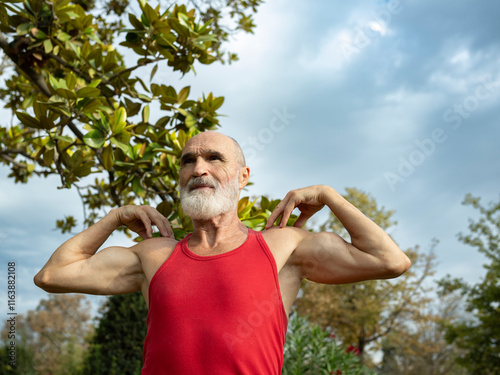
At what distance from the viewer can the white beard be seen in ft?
7.27

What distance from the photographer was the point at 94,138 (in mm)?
3100

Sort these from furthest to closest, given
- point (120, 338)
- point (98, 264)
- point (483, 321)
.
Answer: point (483, 321) < point (120, 338) < point (98, 264)

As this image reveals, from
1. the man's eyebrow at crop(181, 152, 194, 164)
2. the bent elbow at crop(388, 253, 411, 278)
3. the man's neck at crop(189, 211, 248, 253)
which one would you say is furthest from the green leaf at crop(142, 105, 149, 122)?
the bent elbow at crop(388, 253, 411, 278)

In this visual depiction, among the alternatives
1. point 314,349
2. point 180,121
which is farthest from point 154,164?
point 314,349

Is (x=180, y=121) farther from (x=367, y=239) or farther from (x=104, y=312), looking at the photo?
(x=104, y=312)

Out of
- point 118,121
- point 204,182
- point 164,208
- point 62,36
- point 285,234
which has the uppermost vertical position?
point 62,36

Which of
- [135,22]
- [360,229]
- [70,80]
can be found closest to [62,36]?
[135,22]

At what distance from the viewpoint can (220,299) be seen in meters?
1.99

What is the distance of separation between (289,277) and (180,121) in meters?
1.99

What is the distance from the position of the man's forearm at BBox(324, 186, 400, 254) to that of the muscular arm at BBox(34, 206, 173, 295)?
0.99 m

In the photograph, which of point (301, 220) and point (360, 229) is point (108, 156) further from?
point (360, 229)

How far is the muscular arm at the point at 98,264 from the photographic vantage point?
230cm

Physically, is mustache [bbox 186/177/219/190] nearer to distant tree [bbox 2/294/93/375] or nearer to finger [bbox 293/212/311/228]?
finger [bbox 293/212/311/228]

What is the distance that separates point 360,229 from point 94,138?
2.04 m
